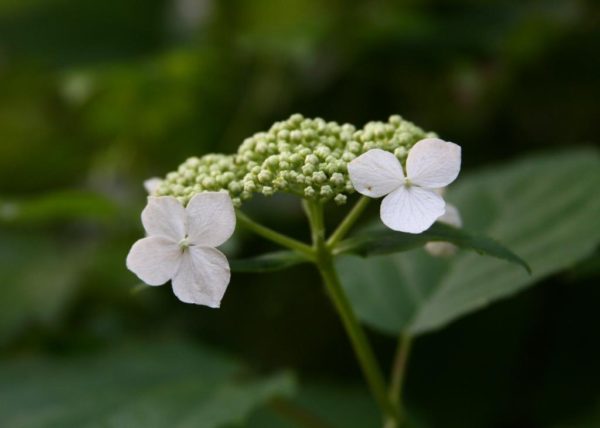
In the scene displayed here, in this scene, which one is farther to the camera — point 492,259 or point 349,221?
point 492,259


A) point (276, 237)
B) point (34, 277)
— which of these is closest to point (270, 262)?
point (276, 237)

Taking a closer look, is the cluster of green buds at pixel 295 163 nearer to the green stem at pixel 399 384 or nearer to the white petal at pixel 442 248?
the white petal at pixel 442 248

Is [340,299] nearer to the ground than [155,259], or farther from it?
nearer to the ground

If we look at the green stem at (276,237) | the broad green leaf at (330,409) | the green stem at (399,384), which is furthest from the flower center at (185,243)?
the broad green leaf at (330,409)

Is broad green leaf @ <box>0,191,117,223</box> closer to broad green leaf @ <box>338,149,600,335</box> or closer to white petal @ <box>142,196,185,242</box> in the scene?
broad green leaf @ <box>338,149,600,335</box>

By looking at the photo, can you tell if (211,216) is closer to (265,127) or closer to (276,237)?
(276,237)
